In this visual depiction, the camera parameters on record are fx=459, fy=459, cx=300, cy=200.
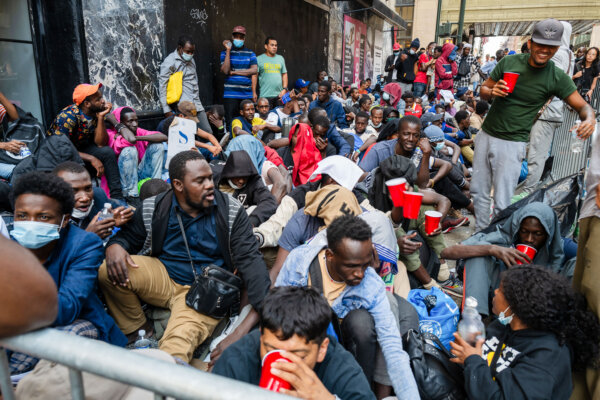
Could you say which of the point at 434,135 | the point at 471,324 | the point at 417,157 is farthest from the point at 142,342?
the point at 434,135

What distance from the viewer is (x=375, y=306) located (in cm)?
251

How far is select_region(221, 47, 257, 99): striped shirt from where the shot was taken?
25.6 feet

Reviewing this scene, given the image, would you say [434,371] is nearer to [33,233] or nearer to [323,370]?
[323,370]

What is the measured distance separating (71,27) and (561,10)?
74.8ft

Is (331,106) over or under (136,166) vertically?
over

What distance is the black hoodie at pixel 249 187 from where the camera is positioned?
3.90 metres

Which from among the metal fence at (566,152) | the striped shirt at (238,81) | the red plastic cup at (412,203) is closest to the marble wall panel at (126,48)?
the striped shirt at (238,81)

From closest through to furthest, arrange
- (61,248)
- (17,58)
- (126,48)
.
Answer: (61,248) → (17,58) → (126,48)

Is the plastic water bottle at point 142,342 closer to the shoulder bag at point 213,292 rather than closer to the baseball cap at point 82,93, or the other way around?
the shoulder bag at point 213,292

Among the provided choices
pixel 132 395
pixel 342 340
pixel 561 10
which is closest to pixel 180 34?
pixel 342 340

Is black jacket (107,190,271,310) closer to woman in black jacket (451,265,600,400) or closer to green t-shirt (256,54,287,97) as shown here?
woman in black jacket (451,265,600,400)

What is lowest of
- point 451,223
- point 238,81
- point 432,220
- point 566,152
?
point 451,223

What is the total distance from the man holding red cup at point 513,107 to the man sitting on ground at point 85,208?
323cm

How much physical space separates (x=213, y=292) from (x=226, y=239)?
Result: 36 centimetres
